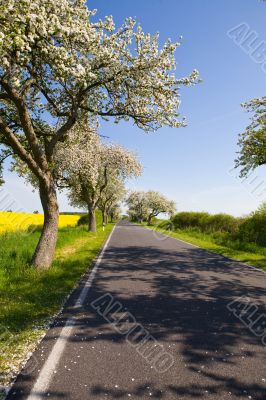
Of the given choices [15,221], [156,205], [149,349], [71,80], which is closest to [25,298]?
[149,349]

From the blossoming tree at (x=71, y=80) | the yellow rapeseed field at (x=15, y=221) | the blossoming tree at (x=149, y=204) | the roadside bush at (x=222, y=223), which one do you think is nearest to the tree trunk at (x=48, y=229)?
the blossoming tree at (x=71, y=80)

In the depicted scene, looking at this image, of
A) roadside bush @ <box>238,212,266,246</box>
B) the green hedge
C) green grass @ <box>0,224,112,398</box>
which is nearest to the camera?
green grass @ <box>0,224,112,398</box>

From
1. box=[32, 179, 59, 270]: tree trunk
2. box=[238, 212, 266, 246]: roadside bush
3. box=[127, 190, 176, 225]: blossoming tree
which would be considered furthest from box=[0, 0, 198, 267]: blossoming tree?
box=[127, 190, 176, 225]: blossoming tree

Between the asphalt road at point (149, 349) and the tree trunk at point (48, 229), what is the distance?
2.73 m

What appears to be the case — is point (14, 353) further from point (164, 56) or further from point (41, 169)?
point (164, 56)

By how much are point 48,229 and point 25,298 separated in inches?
166

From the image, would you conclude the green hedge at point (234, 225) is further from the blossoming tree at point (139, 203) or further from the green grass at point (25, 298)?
the blossoming tree at point (139, 203)

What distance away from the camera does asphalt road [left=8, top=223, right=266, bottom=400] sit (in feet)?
13.1

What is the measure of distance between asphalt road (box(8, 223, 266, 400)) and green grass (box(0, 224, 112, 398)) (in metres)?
0.27

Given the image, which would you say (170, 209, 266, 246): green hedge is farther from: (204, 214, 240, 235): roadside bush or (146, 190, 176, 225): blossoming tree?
(146, 190, 176, 225): blossoming tree

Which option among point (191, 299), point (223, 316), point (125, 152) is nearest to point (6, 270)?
point (191, 299)

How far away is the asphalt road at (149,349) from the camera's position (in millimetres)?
4008

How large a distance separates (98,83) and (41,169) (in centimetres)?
357

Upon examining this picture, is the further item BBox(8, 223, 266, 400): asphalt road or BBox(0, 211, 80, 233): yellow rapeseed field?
BBox(0, 211, 80, 233): yellow rapeseed field
